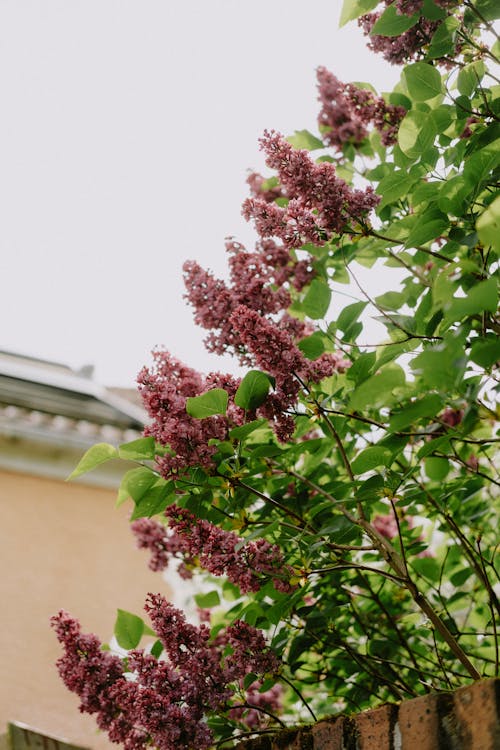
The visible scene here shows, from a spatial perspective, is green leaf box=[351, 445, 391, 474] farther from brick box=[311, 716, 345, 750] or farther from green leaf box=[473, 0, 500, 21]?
green leaf box=[473, 0, 500, 21]

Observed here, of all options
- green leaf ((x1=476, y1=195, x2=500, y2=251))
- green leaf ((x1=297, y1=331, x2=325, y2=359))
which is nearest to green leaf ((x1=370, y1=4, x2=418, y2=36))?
green leaf ((x1=297, y1=331, x2=325, y2=359))

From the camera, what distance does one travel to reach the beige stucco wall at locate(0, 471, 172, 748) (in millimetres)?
2867

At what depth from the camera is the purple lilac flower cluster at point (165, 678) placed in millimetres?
1381

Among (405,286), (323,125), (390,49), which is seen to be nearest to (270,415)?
(405,286)

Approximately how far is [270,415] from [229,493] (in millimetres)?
199

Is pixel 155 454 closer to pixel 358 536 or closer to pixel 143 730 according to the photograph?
pixel 358 536

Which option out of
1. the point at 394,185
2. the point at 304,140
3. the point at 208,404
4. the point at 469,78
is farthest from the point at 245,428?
the point at 304,140

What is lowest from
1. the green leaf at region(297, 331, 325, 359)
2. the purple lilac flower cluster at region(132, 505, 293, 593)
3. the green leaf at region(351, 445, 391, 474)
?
the purple lilac flower cluster at region(132, 505, 293, 593)

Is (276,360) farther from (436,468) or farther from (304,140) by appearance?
(304,140)

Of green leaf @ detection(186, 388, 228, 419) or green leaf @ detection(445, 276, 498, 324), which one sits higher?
green leaf @ detection(186, 388, 228, 419)

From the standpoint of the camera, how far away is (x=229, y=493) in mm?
1438

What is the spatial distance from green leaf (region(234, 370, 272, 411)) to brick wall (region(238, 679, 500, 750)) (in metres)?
0.62

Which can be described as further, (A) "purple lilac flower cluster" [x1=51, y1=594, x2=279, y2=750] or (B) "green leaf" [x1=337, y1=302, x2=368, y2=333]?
(B) "green leaf" [x1=337, y1=302, x2=368, y2=333]

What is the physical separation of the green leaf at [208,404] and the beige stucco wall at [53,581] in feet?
7.15
